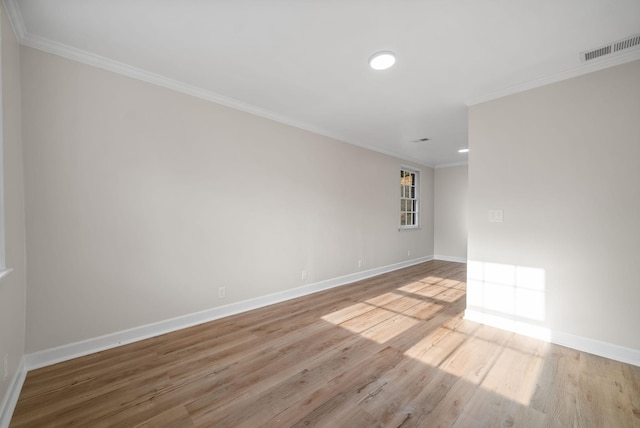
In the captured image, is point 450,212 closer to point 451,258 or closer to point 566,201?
point 451,258

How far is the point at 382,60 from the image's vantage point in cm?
223

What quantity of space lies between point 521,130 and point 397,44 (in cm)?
169

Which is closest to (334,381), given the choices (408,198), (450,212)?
(408,198)

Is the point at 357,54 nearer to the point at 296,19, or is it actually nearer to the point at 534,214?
the point at 296,19

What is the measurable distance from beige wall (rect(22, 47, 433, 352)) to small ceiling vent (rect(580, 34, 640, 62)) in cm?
302

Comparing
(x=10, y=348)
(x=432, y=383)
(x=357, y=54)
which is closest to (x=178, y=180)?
(x=10, y=348)

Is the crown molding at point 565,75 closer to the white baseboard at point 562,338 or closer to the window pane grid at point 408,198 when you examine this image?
the white baseboard at point 562,338

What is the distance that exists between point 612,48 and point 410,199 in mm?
4387

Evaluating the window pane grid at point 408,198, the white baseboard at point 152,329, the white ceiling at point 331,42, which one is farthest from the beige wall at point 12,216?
the window pane grid at point 408,198

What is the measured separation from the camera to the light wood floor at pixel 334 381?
1.53 m

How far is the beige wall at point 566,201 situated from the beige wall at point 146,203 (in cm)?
233

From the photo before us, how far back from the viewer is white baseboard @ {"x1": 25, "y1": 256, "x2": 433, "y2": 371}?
2.03 m

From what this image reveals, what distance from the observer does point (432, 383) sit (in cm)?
183

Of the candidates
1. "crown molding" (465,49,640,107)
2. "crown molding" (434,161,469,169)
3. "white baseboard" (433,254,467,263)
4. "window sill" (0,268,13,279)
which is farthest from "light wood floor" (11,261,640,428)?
"crown molding" (434,161,469,169)
